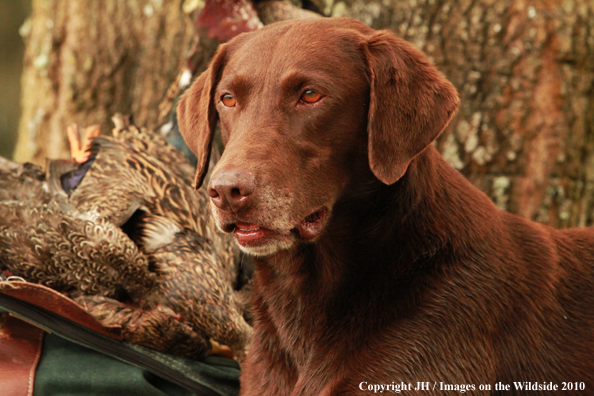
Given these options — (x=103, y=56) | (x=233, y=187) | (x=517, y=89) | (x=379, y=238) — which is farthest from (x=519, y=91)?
(x=103, y=56)

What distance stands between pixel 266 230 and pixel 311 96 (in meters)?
0.57

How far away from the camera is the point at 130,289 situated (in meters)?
3.87

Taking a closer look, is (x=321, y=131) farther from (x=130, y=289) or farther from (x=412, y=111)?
(x=130, y=289)

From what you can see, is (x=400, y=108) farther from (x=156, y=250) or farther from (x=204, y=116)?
(x=156, y=250)

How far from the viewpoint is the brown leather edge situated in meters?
3.07

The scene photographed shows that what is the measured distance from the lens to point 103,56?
20.9ft

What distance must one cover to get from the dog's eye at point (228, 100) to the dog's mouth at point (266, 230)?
594 millimetres

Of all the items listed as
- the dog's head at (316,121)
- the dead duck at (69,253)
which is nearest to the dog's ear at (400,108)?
the dog's head at (316,121)

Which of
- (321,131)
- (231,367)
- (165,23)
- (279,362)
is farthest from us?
(165,23)

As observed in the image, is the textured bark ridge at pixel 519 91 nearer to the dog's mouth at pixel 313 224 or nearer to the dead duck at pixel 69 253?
the dog's mouth at pixel 313 224

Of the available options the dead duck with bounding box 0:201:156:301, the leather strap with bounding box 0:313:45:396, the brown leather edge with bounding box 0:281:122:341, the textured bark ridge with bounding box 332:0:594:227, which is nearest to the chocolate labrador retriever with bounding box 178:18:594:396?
the brown leather edge with bounding box 0:281:122:341

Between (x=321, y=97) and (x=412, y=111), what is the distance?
0.37m

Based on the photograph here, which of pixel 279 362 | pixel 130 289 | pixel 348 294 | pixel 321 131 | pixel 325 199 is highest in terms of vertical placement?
pixel 321 131

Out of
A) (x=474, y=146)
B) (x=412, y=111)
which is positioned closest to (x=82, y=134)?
(x=474, y=146)
